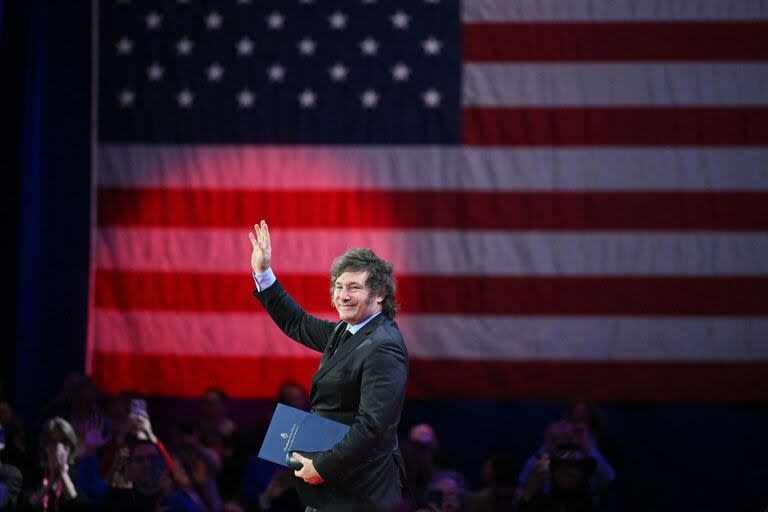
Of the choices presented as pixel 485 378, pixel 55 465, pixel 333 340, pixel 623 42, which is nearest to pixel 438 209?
pixel 485 378

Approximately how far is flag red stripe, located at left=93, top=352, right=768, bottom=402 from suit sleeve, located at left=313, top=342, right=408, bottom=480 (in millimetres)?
3814

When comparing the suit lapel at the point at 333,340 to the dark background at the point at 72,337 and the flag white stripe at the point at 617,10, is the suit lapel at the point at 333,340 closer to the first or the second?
the dark background at the point at 72,337

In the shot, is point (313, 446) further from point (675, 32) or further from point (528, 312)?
point (675, 32)

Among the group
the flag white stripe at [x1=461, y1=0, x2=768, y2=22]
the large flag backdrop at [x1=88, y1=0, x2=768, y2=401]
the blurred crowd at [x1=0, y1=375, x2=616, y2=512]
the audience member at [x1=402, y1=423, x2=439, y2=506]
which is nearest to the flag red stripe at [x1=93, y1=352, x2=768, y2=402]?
the large flag backdrop at [x1=88, y1=0, x2=768, y2=401]

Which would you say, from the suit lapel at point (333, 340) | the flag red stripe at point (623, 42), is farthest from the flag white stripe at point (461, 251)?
the suit lapel at point (333, 340)

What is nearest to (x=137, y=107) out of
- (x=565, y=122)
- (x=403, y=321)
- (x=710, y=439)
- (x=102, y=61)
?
(x=102, y=61)

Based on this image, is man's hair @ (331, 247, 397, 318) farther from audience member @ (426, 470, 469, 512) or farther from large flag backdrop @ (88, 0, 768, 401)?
large flag backdrop @ (88, 0, 768, 401)

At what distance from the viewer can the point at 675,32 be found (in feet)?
22.3

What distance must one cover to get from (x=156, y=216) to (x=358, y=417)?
14.3 feet

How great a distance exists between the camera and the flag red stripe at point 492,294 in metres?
6.68

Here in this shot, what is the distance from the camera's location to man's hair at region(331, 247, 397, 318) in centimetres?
314

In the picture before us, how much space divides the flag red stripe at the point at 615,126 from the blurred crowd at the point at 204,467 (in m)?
1.72

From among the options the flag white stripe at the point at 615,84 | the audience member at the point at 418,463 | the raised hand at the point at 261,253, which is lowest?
the audience member at the point at 418,463

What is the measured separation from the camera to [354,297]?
123 inches
